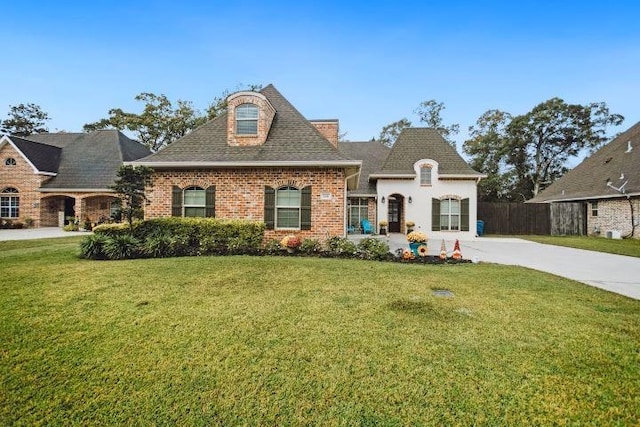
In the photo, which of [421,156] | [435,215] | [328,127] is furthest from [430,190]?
[328,127]

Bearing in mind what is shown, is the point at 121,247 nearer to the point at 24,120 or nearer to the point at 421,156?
the point at 421,156

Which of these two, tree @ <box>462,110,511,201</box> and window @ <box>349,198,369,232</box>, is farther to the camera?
tree @ <box>462,110,511,201</box>

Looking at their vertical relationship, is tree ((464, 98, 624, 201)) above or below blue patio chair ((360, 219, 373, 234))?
above

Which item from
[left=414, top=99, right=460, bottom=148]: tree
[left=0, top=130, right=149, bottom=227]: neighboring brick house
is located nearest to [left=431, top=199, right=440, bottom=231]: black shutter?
[left=414, top=99, right=460, bottom=148]: tree

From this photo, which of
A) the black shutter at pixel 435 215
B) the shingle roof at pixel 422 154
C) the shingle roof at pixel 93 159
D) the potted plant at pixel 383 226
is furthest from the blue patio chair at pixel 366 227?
the shingle roof at pixel 93 159

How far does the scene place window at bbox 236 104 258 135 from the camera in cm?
1096

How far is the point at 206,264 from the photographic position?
702cm

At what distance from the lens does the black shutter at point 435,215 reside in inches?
642

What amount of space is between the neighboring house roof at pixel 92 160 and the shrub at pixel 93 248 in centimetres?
1253

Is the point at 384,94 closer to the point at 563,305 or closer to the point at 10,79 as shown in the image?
the point at 563,305

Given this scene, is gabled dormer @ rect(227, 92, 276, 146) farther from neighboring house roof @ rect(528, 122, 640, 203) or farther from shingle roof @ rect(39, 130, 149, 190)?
neighboring house roof @ rect(528, 122, 640, 203)

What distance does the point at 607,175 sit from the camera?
60.5 feet

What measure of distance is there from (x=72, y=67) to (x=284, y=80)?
10033 millimetres

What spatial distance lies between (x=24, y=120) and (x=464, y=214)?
155 ft
